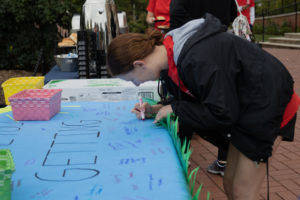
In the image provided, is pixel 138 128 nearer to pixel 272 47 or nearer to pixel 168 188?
pixel 168 188

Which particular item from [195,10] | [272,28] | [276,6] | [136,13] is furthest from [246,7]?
[276,6]

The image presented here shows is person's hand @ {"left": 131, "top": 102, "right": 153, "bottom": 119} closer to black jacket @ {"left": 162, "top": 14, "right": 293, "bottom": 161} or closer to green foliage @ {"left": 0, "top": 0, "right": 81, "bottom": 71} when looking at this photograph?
black jacket @ {"left": 162, "top": 14, "right": 293, "bottom": 161}

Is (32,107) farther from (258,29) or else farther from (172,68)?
(258,29)

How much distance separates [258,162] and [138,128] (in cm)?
55

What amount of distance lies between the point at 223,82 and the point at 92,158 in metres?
0.54

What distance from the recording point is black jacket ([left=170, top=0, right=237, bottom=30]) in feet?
8.85

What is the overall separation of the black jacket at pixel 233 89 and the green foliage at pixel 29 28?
5.66 meters

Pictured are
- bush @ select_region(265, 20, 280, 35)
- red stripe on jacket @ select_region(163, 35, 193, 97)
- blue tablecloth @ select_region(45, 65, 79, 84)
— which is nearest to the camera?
red stripe on jacket @ select_region(163, 35, 193, 97)

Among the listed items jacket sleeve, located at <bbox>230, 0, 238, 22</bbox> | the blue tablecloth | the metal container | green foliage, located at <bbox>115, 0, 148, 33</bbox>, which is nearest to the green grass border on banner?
jacket sleeve, located at <bbox>230, 0, 238, 22</bbox>

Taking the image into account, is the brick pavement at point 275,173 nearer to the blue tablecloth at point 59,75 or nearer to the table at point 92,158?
the table at point 92,158

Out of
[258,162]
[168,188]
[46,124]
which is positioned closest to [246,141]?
[258,162]

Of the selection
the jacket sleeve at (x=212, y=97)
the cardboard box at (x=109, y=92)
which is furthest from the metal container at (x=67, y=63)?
the jacket sleeve at (x=212, y=97)

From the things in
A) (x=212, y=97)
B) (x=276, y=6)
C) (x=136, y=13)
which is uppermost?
(x=276, y=6)

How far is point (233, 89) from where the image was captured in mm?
1303
